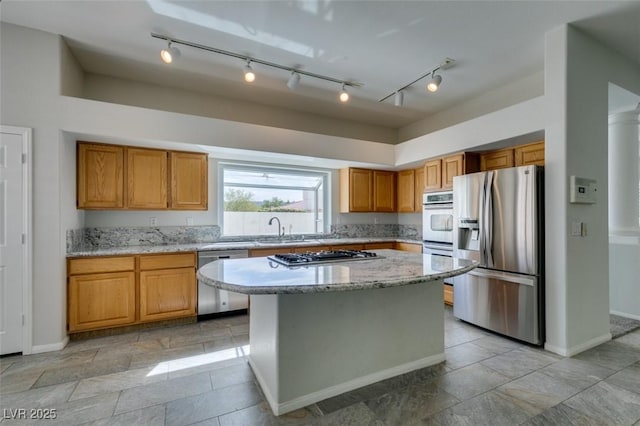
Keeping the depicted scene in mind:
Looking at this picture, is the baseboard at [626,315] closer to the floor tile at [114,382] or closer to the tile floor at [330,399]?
the tile floor at [330,399]

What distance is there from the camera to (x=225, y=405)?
1984 mm

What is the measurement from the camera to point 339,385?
2.09m

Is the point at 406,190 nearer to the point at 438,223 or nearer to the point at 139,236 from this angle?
the point at 438,223

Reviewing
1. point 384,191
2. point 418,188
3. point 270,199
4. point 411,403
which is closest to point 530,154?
point 418,188

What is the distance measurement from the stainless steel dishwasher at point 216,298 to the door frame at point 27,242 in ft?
4.88

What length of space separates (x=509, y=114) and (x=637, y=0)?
1133 mm

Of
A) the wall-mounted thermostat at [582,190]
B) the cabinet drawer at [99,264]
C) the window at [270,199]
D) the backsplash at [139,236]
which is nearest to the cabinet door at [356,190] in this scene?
the window at [270,199]

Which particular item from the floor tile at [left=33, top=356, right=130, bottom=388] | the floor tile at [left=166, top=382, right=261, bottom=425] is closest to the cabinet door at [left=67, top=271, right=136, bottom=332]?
the floor tile at [left=33, top=356, right=130, bottom=388]

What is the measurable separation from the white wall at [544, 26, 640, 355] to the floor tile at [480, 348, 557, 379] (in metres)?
0.21

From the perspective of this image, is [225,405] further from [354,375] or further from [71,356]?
[71,356]

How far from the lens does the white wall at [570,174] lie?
2.63 metres

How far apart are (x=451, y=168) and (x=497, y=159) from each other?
0.54m

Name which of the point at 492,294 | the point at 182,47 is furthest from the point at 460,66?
the point at 182,47

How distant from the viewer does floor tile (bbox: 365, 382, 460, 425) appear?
1859 mm
